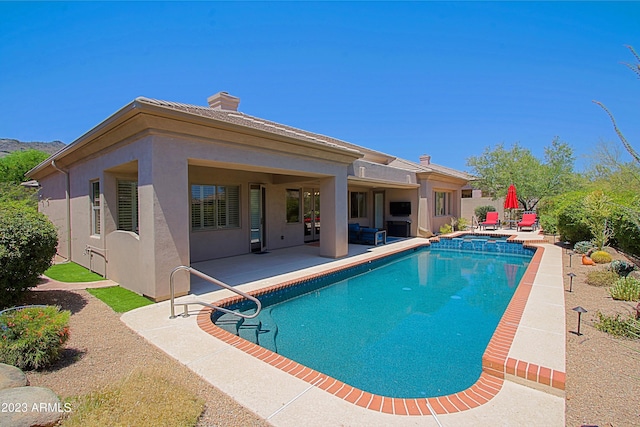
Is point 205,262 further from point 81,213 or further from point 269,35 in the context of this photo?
point 269,35

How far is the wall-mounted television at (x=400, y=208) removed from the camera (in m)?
22.0

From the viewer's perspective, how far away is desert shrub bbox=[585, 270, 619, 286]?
922 centimetres

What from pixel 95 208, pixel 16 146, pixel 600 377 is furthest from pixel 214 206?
pixel 16 146

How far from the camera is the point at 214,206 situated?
1337cm

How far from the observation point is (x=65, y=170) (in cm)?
1264

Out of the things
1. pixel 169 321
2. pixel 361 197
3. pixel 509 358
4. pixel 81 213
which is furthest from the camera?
pixel 361 197

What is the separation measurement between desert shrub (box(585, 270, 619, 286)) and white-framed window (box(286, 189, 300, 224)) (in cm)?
1258

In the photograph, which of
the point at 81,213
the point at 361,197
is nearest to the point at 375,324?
the point at 81,213

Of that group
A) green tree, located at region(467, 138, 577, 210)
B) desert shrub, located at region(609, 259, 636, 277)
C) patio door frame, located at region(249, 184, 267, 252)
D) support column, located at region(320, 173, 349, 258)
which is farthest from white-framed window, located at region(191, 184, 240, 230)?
green tree, located at region(467, 138, 577, 210)

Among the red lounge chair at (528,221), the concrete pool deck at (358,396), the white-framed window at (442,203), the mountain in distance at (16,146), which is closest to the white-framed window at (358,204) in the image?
the white-framed window at (442,203)

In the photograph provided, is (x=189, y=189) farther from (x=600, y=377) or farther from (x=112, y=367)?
(x=600, y=377)

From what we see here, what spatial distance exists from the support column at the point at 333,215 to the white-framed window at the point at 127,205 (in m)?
7.12

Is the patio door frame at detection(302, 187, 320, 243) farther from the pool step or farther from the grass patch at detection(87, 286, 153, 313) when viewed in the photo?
the pool step

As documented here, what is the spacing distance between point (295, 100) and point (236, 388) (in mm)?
21629
